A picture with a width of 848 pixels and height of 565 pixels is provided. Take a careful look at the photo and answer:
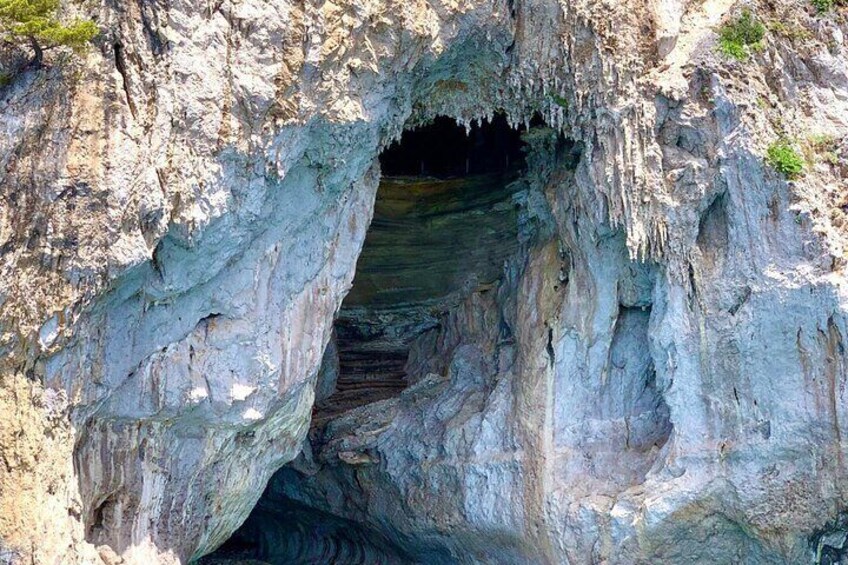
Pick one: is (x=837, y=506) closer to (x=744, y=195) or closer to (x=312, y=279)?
(x=744, y=195)

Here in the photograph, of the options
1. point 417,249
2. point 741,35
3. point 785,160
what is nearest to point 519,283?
point 417,249

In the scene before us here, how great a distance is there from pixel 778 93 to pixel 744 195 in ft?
3.89

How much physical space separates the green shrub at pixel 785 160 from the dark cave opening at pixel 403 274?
15.6 ft

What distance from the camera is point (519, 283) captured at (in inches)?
542

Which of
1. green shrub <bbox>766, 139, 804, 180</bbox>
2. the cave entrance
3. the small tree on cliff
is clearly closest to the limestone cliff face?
green shrub <bbox>766, 139, 804, 180</bbox>

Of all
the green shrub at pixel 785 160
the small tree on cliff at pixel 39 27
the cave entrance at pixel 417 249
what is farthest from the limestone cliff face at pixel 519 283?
the cave entrance at pixel 417 249

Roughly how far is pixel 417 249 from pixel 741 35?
6360 mm

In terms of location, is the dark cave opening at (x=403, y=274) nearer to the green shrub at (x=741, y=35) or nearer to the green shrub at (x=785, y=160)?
the green shrub at (x=741, y=35)

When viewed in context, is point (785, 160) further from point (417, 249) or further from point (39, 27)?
point (39, 27)

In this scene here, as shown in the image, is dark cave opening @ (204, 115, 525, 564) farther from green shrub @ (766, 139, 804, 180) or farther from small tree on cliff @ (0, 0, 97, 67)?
small tree on cliff @ (0, 0, 97, 67)

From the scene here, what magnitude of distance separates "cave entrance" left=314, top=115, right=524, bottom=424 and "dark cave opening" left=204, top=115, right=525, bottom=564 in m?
0.02

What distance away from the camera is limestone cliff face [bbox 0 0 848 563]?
9.32 meters

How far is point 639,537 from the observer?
12070 millimetres

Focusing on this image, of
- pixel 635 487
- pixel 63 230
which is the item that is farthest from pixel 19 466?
pixel 635 487
